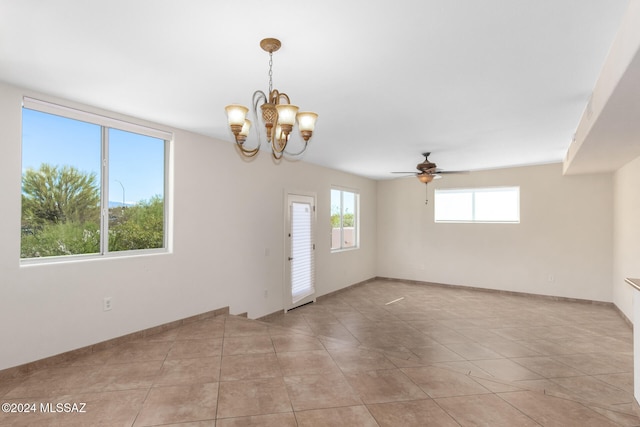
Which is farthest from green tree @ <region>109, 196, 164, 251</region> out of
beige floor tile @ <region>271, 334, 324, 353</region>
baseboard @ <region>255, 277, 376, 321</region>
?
baseboard @ <region>255, 277, 376, 321</region>

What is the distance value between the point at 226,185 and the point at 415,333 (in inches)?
129

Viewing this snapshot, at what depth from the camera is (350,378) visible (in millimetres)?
2734

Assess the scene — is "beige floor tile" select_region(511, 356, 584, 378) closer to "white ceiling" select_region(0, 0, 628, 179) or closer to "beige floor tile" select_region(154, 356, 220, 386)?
"white ceiling" select_region(0, 0, 628, 179)

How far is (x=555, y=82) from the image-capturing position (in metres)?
2.78

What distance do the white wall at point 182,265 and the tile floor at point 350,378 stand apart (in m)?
0.29

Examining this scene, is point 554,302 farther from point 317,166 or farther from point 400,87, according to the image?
point 400,87

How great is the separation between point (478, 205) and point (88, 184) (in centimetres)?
720

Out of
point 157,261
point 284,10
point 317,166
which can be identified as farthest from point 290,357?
point 317,166

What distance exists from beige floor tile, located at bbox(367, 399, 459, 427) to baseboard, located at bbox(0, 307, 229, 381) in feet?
8.73

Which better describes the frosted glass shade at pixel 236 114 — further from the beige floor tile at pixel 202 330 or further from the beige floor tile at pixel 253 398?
the beige floor tile at pixel 202 330

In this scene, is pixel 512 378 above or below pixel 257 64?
below

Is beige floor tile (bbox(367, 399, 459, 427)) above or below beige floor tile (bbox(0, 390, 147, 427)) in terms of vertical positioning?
above

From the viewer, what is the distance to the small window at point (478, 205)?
7.20 m

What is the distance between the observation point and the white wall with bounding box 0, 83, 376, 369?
284cm
